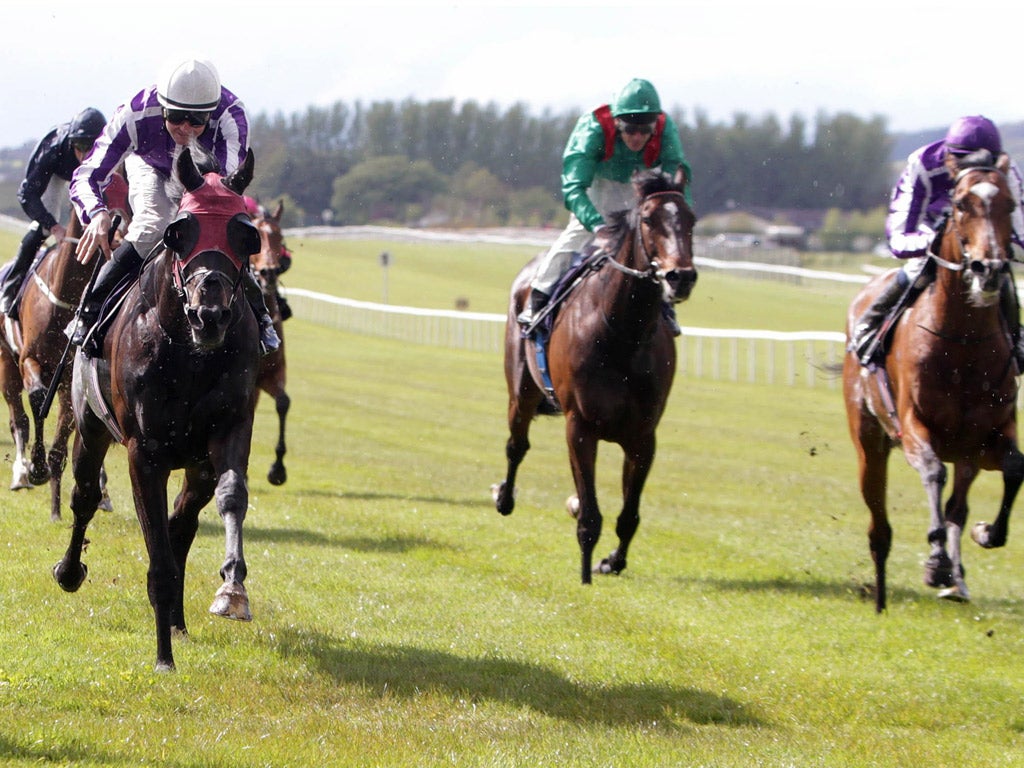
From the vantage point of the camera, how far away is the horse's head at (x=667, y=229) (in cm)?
764

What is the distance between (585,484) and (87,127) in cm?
401

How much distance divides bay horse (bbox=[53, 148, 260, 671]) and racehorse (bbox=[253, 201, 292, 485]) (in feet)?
18.1

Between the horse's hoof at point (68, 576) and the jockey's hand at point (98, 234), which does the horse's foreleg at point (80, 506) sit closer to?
the horse's hoof at point (68, 576)

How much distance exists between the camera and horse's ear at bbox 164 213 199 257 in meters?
5.96

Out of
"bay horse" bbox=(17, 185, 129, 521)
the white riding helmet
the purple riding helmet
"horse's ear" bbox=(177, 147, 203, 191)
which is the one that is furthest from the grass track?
the purple riding helmet

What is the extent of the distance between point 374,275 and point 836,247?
2394cm

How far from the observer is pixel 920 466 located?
741 cm

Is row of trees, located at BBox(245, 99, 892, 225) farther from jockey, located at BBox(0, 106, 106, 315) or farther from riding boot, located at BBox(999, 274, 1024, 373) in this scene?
riding boot, located at BBox(999, 274, 1024, 373)

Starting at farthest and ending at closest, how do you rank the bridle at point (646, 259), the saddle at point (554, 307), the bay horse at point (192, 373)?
1. the saddle at point (554, 307)
2. the bridle at point (646, 259)
3. the bay horse at point (192, 373)

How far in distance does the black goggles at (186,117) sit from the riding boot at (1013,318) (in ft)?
13.4

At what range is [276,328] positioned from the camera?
12102 millimetres

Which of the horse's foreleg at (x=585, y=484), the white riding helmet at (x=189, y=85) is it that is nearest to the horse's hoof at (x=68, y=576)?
the white riding helmet at (x=189, y=85)

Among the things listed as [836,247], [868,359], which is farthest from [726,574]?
[836,247]

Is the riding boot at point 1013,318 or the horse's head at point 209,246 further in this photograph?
the riding boot at point 1013,318
